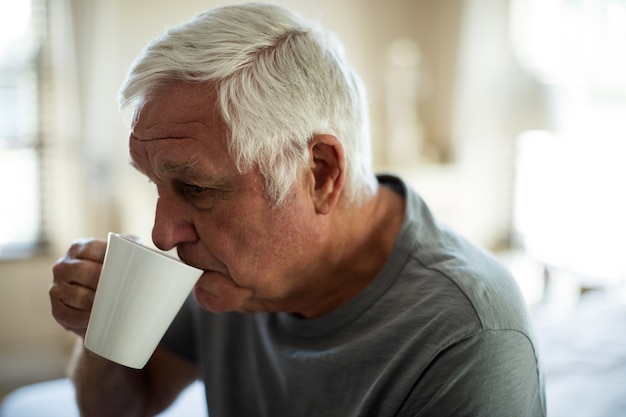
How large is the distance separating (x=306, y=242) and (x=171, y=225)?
0.22 metres

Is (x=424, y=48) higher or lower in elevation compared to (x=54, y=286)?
higher

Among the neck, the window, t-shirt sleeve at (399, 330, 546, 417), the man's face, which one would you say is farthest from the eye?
the window

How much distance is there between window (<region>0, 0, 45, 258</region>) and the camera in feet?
10.0

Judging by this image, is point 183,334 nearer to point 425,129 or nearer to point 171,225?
point 171,225

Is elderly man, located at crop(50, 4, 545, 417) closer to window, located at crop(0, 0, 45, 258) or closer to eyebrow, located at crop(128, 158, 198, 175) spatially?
eyebrow, located at crop(128, 158, 198, 175)

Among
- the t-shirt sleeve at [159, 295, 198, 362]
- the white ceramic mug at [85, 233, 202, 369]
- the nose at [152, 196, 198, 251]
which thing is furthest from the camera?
the t-shirt sleeve at [159, 295, 198, 362]

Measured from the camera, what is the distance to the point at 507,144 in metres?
3.49

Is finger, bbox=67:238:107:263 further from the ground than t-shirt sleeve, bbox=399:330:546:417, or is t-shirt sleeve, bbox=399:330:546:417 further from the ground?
finger, bbox=67:238:107:263

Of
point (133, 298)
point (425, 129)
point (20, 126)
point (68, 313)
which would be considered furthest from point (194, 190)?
point (425, 129)

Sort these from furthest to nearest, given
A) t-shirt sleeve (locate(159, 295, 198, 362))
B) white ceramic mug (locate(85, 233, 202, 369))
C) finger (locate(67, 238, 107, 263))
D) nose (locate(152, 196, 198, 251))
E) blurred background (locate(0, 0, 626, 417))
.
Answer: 1. blurred background (locate(0, 0, 626, 417))
2. t-shirt sleeve (locate(159, 295, 198, 362))
3. finger (locate(67, 238, 107, 263))
4. nose (locate(152, 196, 198, 251))
5. white ceramic mug (locate(85, 233, 202, 369))

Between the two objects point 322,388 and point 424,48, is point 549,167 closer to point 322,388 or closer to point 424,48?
point 424,48

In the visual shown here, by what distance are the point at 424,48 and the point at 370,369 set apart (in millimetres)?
2971

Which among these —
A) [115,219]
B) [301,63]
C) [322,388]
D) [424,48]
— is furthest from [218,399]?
[424,48]

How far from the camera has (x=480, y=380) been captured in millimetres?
866
